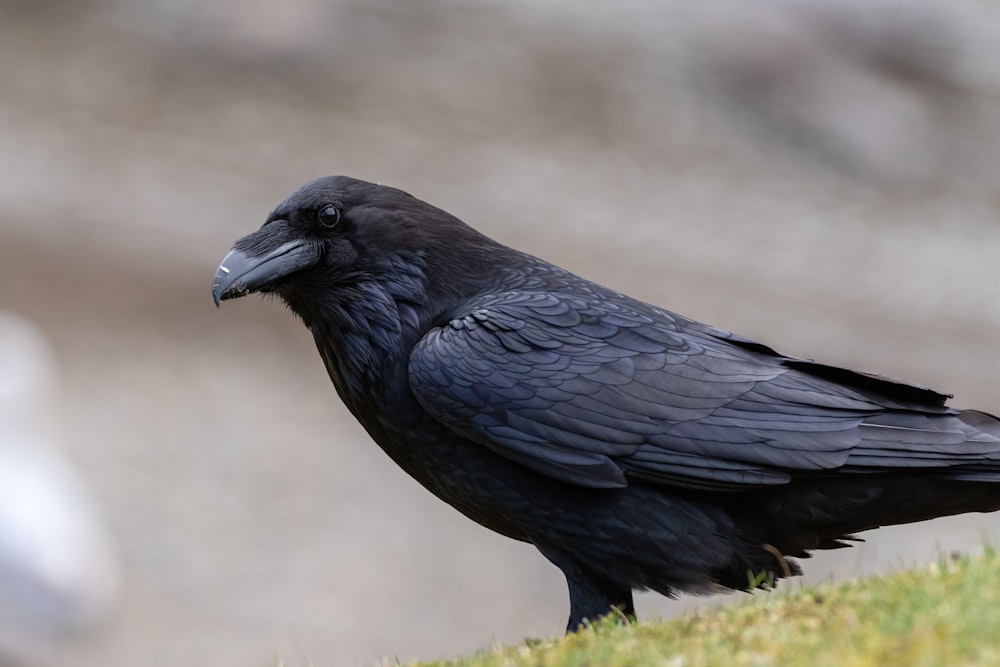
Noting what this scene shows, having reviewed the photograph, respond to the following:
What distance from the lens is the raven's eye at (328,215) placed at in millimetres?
5777

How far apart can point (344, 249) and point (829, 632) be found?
2.82 metres

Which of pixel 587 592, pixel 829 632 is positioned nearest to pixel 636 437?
pixel 587 592

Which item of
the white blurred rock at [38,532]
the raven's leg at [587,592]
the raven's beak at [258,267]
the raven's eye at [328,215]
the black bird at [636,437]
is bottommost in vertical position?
the white blurred rock at [38,532]

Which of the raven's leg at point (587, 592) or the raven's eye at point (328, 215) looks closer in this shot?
the raven's leg at point (587, 592)

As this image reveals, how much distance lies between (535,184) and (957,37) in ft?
30.1

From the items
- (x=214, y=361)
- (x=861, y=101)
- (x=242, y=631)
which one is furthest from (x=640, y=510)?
(x=861, y=101)

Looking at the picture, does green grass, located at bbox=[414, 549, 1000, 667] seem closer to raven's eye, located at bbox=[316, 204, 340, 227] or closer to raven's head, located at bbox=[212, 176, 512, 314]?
raven's head, located at bbox=[212, 176, 512, 314]

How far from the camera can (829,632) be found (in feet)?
12.8

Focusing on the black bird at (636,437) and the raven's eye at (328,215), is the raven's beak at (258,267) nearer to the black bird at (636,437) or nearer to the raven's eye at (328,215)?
the black bird at (636,437)

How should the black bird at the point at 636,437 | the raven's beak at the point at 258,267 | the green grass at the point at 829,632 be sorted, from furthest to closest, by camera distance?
1. the raven's beak at the point at 258,267
2. the black bird at the point at 636,437
3. the green grass at the point at 829,632

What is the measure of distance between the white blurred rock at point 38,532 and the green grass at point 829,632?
8.42m

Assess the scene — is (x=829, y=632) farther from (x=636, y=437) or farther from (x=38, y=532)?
(x=38, y=532)

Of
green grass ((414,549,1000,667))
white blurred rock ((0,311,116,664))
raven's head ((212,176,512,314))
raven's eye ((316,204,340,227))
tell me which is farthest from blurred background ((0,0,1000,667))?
green grass ((414,549,1000,667))

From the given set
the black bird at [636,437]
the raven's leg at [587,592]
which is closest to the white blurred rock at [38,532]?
the black bird at [636,437]
